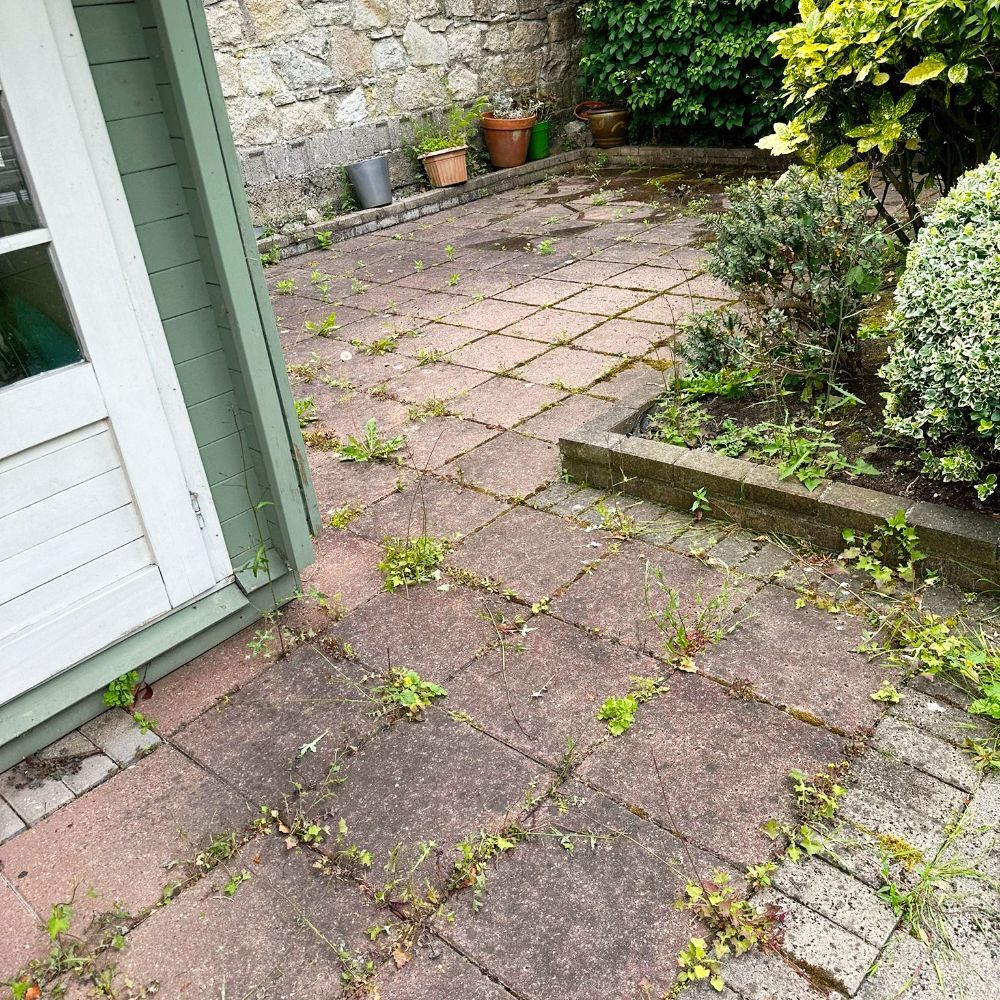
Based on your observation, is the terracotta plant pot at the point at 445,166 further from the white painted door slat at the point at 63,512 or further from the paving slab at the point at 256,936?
the paving slab at the point at 256,936

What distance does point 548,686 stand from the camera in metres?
2.59

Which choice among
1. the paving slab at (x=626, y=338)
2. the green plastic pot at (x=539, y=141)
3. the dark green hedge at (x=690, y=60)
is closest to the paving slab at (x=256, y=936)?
the paving slab at (x=626, y=338)

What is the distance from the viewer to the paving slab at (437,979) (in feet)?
5.95

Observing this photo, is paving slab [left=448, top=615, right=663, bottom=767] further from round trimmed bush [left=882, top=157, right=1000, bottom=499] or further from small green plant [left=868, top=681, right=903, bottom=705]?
round trimmed bush [left=882, top=157, right=1000, bottom=499]

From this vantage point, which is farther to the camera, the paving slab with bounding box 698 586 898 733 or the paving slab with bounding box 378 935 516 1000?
the paving slab with bounding box 698 586 898 733

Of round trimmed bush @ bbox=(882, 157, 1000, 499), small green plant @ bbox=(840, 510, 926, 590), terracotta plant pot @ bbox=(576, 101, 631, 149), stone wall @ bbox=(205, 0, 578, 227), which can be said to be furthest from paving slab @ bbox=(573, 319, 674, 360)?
terracotta plant pot @ bbox=(576, 101, 631, 149)

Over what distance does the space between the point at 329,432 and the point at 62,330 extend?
192cm

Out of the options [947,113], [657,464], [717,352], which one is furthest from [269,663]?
[947,113]

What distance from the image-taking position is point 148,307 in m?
2.51

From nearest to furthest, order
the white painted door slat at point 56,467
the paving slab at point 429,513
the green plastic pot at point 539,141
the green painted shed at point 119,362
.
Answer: the green painted shed at point 119,362 → the white painted door slat at point 56,467 → the paving slab at point 429,513 → the green plastic pot at point 539,141

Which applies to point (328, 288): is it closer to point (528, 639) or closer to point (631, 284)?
point (631, 284)

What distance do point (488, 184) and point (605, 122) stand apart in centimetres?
157

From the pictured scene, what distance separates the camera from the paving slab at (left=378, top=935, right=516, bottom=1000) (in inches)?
71.4

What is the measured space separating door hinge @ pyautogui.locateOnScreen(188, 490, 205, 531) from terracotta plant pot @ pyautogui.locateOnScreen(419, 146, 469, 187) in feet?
20.0
